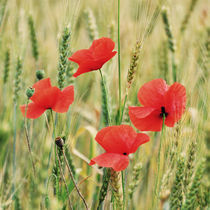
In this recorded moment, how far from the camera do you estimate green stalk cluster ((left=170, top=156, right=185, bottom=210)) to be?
0.81 m

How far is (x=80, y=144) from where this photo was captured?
1.62 metres

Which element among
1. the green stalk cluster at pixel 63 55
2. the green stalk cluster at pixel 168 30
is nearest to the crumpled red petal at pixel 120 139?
the green stalk cluster at pixel 63 55

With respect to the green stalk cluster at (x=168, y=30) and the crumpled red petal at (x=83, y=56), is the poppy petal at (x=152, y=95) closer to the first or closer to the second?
the crumpled red petal at (x=83, y=56)

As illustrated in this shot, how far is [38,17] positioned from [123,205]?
1873 millimetres

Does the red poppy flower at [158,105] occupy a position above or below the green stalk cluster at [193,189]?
above

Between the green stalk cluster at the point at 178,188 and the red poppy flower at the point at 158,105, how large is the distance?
0.34 feet

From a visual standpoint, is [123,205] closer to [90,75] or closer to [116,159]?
[116,159]

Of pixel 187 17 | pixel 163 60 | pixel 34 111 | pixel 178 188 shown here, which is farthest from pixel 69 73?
pixel 187 17

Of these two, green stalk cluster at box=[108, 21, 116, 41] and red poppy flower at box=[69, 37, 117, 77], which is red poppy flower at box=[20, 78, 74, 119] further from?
green stalk cluster at box=[108, 21, 116, 41]

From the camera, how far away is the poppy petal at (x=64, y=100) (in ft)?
2.57

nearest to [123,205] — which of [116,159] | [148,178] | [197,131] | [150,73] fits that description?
[116,159]

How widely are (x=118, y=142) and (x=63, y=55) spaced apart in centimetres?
33

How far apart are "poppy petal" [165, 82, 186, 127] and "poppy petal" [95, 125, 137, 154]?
0.11 meters

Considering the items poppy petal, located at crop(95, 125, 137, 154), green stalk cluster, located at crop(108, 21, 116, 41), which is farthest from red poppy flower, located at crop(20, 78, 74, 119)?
green stalk cluster, located at crop(108, 21, 116, 41)
